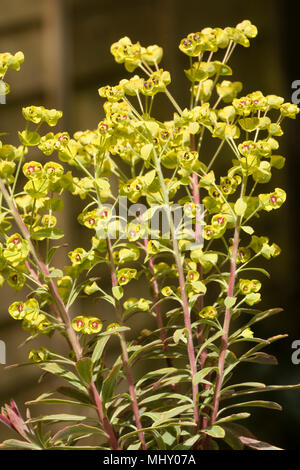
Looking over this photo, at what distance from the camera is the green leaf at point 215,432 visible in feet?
1.53

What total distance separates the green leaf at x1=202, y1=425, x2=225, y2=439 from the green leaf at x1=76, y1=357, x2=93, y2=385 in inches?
3.8

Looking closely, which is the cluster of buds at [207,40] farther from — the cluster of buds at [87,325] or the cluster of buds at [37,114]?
the cluster of buds at [87,325]

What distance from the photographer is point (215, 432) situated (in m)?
0.47

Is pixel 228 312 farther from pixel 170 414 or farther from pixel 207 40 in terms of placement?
pixel 207 40

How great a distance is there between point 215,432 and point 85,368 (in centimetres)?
11

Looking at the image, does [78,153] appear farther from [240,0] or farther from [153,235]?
[240,0]

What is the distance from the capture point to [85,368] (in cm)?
46

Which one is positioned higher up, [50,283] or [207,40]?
[207,40]

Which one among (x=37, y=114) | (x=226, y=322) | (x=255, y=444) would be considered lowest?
(x=255, y=444)

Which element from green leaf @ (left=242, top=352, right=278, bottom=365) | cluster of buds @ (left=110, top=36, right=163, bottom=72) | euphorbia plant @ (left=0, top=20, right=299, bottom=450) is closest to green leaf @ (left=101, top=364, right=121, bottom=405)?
euphorbia plant @ (left=0, top=20, right=299, bottom=450)

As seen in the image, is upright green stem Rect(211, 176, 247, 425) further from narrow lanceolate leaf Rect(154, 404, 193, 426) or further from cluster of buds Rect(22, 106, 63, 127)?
cluster of buds Rect(22, 106, 63, 127)

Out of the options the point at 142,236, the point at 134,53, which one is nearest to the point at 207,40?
the point at 134,53

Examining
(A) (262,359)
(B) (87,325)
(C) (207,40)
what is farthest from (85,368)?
(C) (207,40)

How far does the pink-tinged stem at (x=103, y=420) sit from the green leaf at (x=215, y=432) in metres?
0.07
